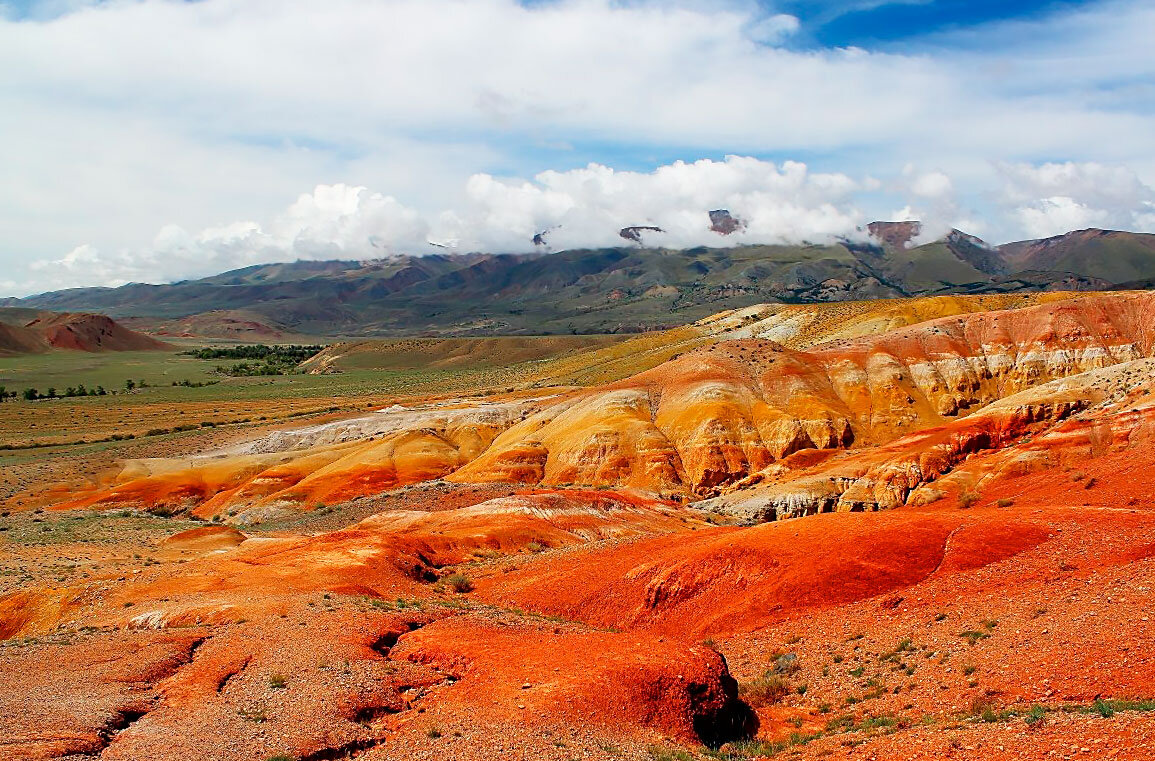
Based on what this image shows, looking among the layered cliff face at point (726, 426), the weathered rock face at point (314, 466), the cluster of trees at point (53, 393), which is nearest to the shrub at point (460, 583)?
the layered cliff face at point (726, 426)

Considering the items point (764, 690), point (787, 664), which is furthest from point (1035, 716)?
point (787, 664)

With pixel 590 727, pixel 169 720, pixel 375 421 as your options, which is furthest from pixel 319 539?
pixel 375 421

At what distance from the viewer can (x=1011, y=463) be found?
148 feet

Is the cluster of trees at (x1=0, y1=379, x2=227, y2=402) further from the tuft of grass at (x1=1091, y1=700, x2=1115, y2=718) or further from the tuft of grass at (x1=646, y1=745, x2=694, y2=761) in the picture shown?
the tuft of grass at (x1=1091, y1=700, x2=1115, y2=718)

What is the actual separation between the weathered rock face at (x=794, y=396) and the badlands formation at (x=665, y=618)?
3.26 meters

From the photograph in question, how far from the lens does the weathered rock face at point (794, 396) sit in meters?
66.0

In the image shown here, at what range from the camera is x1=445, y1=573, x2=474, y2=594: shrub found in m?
34.1

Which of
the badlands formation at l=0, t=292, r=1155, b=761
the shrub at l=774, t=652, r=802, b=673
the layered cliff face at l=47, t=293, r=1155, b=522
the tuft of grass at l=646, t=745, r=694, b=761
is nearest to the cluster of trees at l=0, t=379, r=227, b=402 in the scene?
the layered cliff face at l=47, t=293, r=1155, b=522

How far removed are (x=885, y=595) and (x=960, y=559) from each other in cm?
304

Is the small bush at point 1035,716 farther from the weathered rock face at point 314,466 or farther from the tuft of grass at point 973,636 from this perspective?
the weathered rock face at point 314,466

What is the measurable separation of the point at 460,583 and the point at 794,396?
4755cm

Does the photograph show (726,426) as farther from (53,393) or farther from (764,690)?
(53,393)

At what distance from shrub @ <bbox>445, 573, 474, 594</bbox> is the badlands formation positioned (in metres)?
0.16

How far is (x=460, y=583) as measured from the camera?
1350 inches
